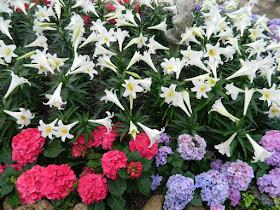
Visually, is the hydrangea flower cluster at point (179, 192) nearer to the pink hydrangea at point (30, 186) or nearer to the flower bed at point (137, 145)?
the flower bed at point (137, 145)

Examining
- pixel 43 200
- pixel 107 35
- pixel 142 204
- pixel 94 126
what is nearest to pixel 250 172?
pixel 142 204

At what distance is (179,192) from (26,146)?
1836 millimetres

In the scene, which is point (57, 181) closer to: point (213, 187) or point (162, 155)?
point (162, 155)

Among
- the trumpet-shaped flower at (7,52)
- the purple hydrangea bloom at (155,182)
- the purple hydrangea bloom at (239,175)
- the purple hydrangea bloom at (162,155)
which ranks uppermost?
the trumpet-shaped flower at (7,52)

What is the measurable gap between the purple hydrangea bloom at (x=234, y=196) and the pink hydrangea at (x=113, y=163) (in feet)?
4.23

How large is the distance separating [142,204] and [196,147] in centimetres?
99

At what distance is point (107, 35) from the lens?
3301mm

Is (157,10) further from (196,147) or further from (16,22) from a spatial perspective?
(196,147)

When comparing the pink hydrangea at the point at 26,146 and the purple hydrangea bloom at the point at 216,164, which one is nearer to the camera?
the pink hydrangea at the point at 26,146

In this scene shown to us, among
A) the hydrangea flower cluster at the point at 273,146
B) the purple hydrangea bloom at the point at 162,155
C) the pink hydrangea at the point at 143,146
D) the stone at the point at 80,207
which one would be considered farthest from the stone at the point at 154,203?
the hydrangea flower cluster at the point at 273,146

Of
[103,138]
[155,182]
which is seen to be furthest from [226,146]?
[103,138]

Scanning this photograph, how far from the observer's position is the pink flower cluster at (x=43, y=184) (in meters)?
2.41

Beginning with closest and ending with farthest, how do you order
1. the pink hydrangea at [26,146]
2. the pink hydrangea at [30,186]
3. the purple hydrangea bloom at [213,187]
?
1. the pink hydrangea at [30,186]
2. the purple hydrangea bloom at [213,187]
3. the pink hydrangea at [26,146]

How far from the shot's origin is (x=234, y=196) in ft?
8.53
